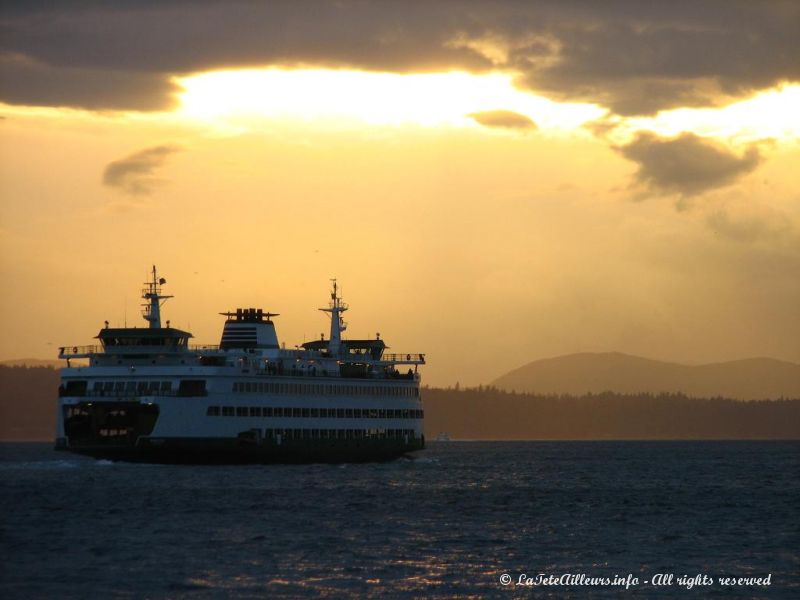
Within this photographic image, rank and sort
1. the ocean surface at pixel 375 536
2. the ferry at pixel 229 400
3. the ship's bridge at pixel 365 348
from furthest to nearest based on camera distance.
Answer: the ship's bridge at pixel 365 348, the ferry at pixel 229 400, the ocean surface at pixel 375 536

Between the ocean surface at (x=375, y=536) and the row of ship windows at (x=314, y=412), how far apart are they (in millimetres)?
4450

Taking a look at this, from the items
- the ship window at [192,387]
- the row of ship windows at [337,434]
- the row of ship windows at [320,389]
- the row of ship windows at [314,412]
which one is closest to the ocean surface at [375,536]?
the row of ship windows at [314,412]

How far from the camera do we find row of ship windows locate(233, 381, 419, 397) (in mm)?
110938

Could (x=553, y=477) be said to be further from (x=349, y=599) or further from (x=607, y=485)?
(x=349, y=599)

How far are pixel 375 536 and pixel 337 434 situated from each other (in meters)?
56.5

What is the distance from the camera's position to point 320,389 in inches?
4710

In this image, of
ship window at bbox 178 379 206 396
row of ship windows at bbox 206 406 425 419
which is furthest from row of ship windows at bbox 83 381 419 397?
row of ship windows at bbox 206 406 425 419

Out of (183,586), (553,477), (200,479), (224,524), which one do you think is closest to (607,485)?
(553,477)

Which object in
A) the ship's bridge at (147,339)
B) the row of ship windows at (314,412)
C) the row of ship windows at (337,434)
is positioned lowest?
the row of ship windows at (337,434)

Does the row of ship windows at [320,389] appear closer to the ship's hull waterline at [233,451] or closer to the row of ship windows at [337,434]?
the row of ship windows at [337,434]

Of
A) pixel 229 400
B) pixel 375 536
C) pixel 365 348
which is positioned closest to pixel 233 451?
pixel 229 400

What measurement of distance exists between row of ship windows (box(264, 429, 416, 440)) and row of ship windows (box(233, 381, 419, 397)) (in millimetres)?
3055

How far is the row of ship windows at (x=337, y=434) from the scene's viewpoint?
114 m

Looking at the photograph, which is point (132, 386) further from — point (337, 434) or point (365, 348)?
point (365, 348)
